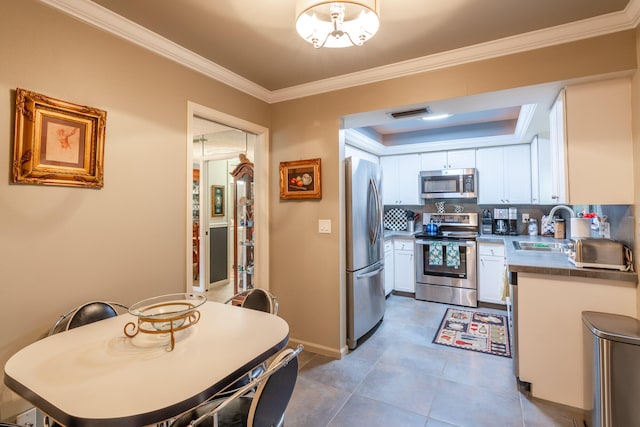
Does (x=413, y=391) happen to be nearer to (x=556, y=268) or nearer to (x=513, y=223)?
(x=556, y=268)

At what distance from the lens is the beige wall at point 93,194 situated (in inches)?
59.6

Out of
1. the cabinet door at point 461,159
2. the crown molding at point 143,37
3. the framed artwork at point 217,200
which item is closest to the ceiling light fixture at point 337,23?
the crown molding at point 143,37

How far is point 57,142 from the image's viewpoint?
1.65 metres

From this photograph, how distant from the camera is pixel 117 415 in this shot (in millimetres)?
878

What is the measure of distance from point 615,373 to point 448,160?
3465 mm

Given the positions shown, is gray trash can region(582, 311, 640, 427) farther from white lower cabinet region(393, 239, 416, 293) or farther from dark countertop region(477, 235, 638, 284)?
white lower cabinet region(393, 239, 416, 293)

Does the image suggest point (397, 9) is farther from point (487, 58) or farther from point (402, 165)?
point (402, 165)

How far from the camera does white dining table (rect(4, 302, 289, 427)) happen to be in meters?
0.92

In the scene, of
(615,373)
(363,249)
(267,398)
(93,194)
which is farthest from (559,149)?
(93,194)

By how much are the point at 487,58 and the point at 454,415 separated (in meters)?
2.49

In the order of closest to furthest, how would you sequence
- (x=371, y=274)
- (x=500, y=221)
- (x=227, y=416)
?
(x=227, y=416) → (x=371, y=274) → (x=500, y=221)

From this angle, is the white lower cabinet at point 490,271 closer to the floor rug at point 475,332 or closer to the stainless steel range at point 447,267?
the stainless steel range at point 447,267

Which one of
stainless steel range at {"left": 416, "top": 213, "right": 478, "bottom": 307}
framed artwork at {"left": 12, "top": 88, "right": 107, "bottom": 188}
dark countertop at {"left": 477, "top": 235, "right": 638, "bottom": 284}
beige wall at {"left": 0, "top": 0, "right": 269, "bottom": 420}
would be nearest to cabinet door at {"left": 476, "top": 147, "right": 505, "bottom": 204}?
stainless steel range at {"left": 416, "top": 213, "right": 478, "bottom": 307}

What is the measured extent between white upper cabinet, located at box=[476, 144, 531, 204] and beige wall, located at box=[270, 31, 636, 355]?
243cm
